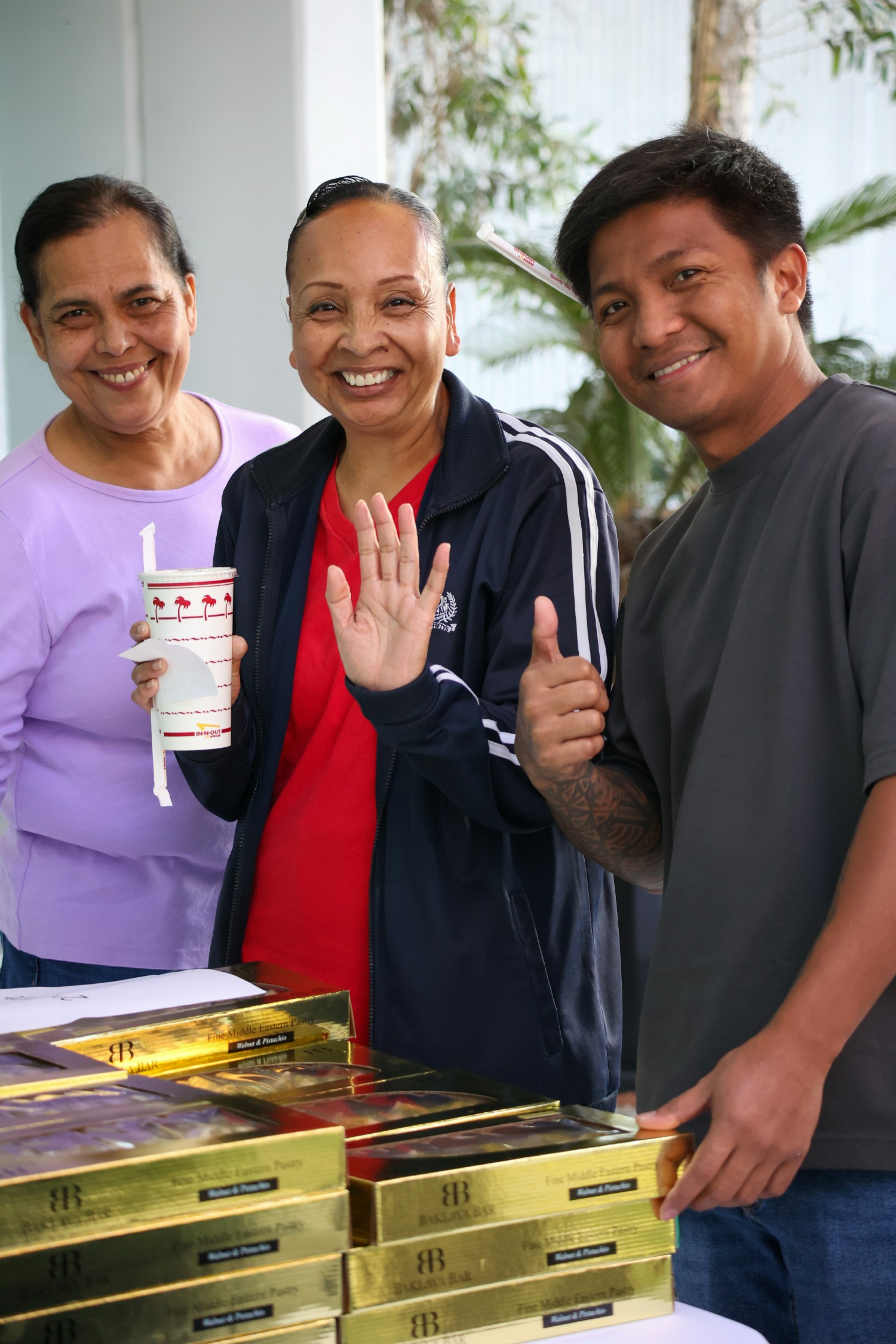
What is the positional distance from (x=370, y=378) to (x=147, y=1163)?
1.35m

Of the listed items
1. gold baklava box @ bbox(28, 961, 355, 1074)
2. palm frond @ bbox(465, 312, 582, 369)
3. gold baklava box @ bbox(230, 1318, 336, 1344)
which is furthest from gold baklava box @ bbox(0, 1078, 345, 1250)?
palm frond @ bbox(465, 312, 582, 369)

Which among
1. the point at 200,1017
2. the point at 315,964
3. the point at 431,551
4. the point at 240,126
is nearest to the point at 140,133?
the point at 240,126

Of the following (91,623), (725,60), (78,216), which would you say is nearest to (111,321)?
(78,216)

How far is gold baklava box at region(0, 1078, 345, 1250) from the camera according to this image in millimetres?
956

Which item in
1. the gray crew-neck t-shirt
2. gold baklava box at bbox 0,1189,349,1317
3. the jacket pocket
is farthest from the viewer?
the jacket pocket

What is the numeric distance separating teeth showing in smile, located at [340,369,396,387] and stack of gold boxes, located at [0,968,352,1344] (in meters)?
1.21

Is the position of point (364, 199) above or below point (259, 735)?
above

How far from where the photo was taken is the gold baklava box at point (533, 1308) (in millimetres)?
1083

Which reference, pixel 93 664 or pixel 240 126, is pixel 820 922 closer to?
pixel 93 664

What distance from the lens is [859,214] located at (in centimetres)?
789

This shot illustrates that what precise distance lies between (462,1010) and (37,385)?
297 centimetres

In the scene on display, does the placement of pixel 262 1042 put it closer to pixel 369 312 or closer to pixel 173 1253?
pixel 173 1253

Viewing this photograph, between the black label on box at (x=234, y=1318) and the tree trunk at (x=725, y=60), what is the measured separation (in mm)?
8920

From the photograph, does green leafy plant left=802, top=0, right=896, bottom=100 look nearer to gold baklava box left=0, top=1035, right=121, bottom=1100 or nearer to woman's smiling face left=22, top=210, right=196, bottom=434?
woman's smiling face left=22, top=210, right=196, bottom=434
